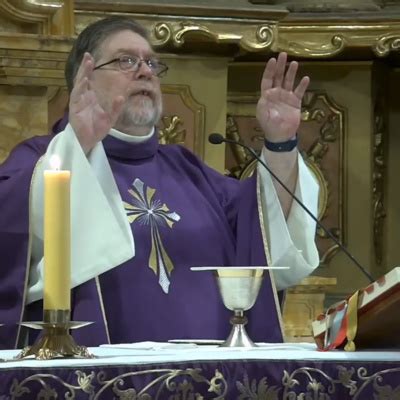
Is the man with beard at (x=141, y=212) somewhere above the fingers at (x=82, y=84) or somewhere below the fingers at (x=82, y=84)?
below

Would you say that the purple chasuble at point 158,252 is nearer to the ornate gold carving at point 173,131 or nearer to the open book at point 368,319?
the open book at point 368,319

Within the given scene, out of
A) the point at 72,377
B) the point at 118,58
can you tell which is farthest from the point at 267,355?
the point at 118,58

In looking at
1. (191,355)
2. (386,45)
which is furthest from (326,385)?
(386,45)

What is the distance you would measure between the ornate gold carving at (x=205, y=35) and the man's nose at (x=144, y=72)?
250 centimetres

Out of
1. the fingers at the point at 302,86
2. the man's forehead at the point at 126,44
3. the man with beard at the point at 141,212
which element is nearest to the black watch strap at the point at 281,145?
the man with beard at the point at 141,212

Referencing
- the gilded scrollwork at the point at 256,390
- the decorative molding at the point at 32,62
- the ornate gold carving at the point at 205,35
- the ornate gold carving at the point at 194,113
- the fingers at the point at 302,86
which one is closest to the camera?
the gilded scrollwork at the point at 256,390

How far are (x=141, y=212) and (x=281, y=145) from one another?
0.40 meters

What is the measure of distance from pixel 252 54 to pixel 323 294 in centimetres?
134

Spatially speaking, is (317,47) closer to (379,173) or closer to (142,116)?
(379,173)

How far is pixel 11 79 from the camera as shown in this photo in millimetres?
4492

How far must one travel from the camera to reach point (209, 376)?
6.72ft

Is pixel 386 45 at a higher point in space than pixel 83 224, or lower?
higher

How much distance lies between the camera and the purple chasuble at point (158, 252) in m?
2.98

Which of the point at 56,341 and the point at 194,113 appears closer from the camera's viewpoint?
the point at 56,341
